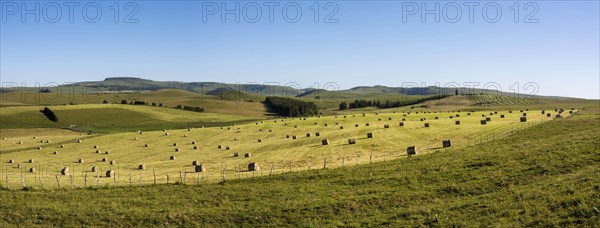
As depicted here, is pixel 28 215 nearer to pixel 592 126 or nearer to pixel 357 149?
pixel 357 149

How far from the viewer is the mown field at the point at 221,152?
41312mm

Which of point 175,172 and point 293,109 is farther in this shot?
point 293,109

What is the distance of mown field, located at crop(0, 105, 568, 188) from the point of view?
1626 inches

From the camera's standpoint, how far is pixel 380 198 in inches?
1042

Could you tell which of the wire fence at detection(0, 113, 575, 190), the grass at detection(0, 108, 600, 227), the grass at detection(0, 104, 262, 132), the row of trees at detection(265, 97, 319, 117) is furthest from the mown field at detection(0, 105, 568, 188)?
the row of trees at detection(265, 97, 319, 117)

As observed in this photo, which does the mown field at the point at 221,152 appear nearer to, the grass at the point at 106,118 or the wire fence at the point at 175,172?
the wire fence at the point at 175,172

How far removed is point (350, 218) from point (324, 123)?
214 feet

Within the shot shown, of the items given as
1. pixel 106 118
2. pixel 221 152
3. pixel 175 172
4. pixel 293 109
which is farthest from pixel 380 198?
pixel 293 109

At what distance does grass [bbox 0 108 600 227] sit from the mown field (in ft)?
18.1

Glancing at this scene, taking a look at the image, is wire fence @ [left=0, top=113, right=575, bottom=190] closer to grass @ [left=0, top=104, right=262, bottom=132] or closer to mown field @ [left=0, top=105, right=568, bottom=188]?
mown field @ [left=0, top=105, right=568, bottom=188]

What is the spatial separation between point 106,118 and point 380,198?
126 metres

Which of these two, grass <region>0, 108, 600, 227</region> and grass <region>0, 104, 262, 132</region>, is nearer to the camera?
grass <region>0, 108, 600, 227</region>

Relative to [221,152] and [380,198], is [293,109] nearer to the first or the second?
[221,152]

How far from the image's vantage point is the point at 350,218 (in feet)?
77.5
